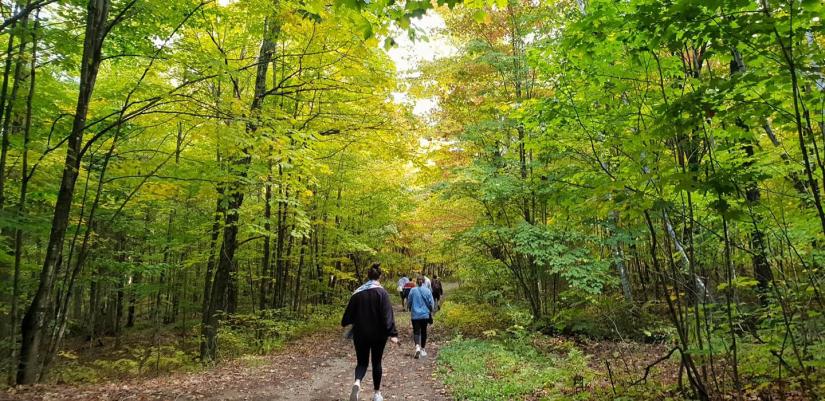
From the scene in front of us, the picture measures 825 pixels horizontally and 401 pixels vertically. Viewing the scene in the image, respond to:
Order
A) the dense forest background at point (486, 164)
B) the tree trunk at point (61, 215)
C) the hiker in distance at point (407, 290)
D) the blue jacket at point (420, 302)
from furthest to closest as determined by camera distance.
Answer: the hiker in distance at point (407, 290) → the blue jacket at point (420, 302) → the tree trunk at point (61, 215) → the dense forest background at point (486, 164)

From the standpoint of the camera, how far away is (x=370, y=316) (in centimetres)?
601

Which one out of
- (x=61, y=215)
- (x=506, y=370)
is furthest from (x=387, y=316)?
(x=61, y=215)

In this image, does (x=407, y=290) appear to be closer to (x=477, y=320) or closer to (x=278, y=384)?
(x=477, y=320)

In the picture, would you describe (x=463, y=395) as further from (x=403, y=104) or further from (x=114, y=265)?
(x=114, y=265)

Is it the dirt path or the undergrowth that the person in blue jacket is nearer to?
the dirt path

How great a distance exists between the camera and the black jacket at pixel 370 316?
5.96 metres

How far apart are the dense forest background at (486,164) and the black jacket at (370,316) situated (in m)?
1.84

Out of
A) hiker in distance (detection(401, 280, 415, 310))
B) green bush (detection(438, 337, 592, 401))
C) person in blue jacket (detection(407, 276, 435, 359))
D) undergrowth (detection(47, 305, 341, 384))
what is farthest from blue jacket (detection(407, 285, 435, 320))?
undergrowth (detection(47, 305, 341, 384))

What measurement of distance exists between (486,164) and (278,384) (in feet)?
26.0

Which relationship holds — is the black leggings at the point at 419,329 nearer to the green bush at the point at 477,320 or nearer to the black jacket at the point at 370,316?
the green bush at the point at 477,320

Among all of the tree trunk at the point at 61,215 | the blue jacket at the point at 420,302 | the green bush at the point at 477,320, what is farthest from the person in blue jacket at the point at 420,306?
the tree trunk at the point at 61,215

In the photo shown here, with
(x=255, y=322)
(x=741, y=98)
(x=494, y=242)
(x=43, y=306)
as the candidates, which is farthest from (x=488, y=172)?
(x=43, y=306)

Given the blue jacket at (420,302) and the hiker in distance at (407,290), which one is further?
the hiker in distance at (407,290)

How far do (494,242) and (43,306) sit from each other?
10517 mm
